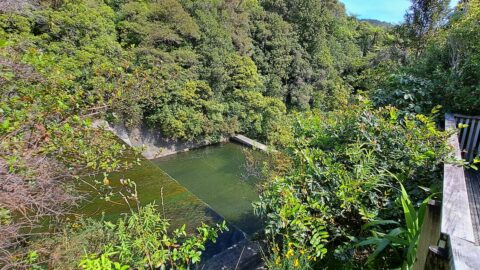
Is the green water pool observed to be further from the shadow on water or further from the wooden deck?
the wooden deck

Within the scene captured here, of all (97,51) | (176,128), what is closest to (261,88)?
(176,128)

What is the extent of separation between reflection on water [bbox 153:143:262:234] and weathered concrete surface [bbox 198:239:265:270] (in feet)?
7.11

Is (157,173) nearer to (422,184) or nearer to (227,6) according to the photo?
(422,184)

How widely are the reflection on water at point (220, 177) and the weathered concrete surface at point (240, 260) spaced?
2167mm

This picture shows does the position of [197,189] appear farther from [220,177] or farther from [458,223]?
[458,223]

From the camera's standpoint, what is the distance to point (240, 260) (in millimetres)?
2371

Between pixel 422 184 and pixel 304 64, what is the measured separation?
12.9m

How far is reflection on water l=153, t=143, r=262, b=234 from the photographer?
6.57m

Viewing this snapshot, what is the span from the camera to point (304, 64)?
13875 mm

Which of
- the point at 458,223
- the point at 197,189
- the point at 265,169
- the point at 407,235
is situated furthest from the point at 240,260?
the point at 197,189

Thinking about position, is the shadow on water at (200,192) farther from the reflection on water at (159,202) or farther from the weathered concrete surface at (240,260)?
the weathered concrete surface at (240,260)

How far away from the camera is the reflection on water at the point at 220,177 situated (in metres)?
6.57

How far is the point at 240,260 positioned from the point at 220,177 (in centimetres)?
618

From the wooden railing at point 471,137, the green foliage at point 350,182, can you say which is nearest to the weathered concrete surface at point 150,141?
the green foliage at point 350,182
